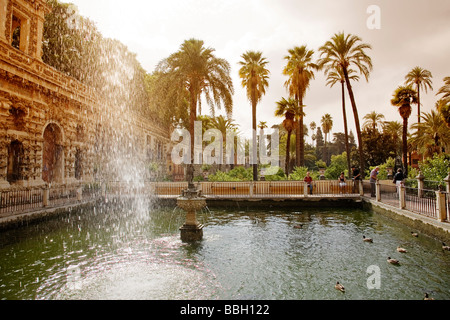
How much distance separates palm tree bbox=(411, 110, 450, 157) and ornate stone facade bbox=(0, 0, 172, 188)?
129 ft

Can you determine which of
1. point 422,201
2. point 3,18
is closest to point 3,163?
point 3,18

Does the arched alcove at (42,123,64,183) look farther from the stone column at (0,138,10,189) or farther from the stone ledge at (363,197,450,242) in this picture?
the stone ledge at (363,197,450,242)

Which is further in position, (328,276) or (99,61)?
(99,61)

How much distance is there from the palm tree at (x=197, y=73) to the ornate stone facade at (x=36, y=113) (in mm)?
7384

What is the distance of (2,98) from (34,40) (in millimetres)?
4895

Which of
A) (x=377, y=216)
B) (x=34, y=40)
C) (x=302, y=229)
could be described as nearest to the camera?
(x=302, y=229)

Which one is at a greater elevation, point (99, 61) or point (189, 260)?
point (99, 61)

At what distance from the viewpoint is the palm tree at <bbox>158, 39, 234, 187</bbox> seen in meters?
19.9

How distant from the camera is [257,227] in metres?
11.2

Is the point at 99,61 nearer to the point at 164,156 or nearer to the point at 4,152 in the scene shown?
the point at 164,156

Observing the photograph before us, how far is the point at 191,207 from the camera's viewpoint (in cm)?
906

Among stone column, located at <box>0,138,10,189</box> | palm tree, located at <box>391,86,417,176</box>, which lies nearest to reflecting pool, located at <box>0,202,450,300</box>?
stone column, located at <box>0,138,10,189</box>
